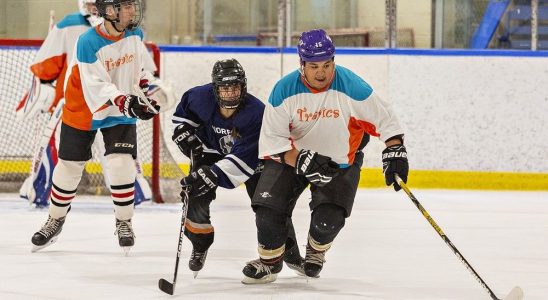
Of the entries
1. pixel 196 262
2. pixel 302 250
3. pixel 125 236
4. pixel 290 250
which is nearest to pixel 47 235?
pixel 125 236

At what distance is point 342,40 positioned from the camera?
7418 millimetres

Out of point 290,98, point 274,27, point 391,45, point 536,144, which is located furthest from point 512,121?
point 290,98

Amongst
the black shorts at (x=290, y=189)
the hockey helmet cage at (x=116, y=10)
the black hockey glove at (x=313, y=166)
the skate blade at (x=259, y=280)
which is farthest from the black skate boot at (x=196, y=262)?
the hockey helmet cage at (x=116, y=10)

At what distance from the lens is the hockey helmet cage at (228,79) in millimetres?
3764

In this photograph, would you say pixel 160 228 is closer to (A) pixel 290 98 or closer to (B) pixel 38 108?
(B) pixel 38 108

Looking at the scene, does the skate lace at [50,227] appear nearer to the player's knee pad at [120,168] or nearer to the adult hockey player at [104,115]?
the adult hockey player at [104,115]

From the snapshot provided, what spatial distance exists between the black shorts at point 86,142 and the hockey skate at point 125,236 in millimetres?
292

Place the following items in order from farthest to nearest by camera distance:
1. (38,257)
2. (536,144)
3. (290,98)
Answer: (536,144), (38,257), (290,98)

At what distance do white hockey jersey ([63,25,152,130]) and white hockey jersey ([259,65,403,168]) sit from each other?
96cm

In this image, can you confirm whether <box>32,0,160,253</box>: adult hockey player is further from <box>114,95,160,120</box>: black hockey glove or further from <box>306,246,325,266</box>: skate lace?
<box>306,246,325,266</box>: skate lace

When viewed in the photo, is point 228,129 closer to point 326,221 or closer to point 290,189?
point 290,189

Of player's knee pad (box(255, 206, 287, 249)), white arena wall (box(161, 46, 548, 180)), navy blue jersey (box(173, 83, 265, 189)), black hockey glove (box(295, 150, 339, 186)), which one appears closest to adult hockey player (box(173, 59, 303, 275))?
navy blue jersey (box(173, 83, 265, 189))

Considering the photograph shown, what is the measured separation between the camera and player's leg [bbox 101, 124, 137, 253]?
4.67 metres

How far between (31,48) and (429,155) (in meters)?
2.52
